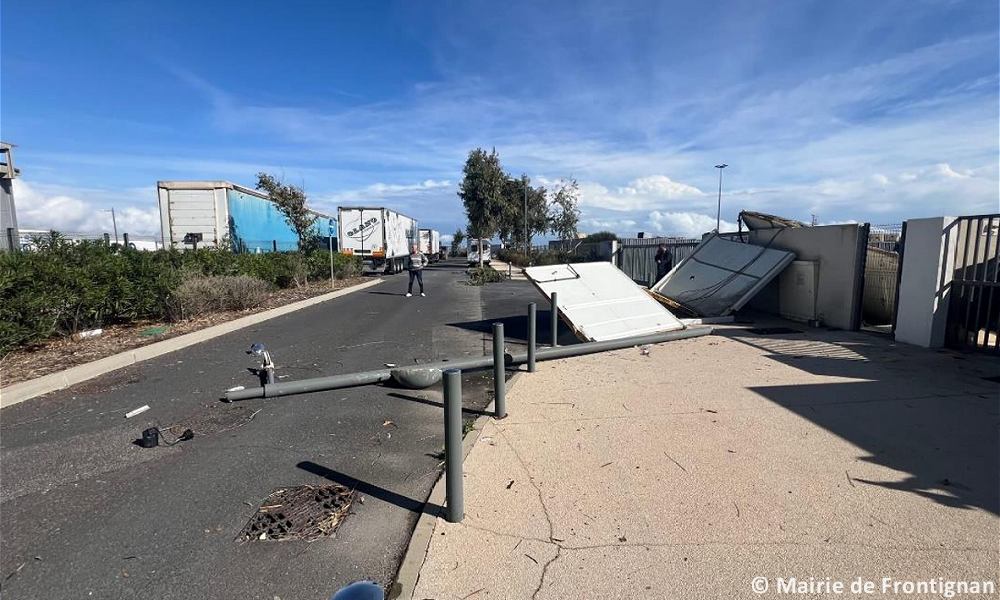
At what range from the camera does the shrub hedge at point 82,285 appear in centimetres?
691

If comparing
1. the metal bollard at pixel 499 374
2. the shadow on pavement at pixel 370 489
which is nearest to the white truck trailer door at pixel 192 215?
the metal bollard at pixel 499 374

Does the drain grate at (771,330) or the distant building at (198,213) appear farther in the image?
the distant building at (198,213)

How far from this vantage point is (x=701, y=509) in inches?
124

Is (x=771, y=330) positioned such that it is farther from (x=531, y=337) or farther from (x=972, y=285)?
(x=531, y=337)

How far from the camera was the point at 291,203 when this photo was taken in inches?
830

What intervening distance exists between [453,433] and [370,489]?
1.10 m

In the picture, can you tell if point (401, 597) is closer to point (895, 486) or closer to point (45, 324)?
point (895, 486)

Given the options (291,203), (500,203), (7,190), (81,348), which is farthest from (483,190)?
(81,348)

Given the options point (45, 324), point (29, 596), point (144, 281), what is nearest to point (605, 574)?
point (29, 596)

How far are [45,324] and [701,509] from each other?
915 cm

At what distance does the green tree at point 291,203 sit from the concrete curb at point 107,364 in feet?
36.7

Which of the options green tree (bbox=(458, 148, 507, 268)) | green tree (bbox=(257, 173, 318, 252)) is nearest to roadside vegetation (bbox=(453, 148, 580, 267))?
green tree (bbox=(458, 148, 507, 268))

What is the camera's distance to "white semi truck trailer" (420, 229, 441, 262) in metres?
46.9

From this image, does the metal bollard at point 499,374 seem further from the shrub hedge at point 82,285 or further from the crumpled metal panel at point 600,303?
the shrub hedge at point 82,285
